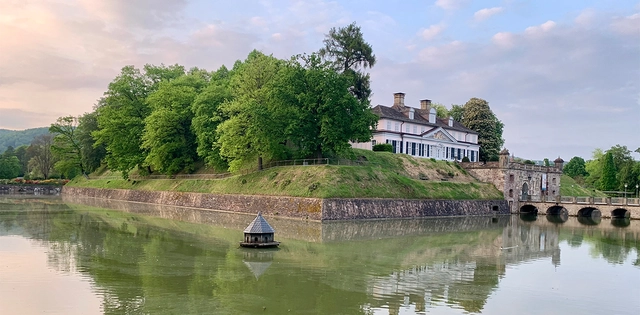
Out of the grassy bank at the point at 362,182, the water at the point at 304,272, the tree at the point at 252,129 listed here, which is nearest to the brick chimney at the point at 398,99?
the grassy bank at the point at 362,182

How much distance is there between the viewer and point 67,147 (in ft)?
281

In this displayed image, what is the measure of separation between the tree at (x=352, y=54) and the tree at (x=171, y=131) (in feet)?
55.5

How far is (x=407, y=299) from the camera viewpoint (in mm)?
15844

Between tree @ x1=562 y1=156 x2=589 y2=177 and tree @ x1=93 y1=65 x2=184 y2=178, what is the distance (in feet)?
318

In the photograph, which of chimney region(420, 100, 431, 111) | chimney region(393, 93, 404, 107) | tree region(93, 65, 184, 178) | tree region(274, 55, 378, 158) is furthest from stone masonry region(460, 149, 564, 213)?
tree region(93, 65, 184, 178)

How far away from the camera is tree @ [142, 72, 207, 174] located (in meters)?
59.5

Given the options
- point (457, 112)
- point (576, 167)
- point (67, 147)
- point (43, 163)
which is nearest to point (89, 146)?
point (67, 147)

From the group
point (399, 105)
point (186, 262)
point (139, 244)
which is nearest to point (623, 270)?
point (186, 262)

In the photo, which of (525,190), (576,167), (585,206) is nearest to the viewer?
(585,206)

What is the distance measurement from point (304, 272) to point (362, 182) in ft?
88.3

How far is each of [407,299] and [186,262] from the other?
9461 mm

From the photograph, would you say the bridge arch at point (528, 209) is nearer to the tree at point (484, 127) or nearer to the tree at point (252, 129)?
the tree at point (484, 127)

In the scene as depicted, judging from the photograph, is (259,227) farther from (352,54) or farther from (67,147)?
(67,147)

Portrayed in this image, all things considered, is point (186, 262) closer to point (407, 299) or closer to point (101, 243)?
point (101, 243)
